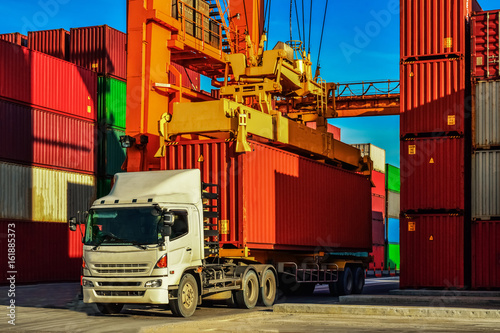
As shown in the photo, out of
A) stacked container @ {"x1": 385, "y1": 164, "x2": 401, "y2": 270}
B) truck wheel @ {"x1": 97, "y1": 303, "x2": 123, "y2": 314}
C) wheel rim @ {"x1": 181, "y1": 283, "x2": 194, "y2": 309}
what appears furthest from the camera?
stacked container @ {"x1": 385, "y1": 164, "x2": 401, "y2": 270}

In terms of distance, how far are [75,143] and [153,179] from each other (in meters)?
17.1

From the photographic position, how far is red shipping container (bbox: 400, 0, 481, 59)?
22656 millimetres

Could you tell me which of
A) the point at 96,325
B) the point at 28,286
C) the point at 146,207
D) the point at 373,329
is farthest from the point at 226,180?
the point at 28,286

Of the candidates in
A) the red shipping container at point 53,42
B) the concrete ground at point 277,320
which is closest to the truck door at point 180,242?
the concrete ground at point 277,320

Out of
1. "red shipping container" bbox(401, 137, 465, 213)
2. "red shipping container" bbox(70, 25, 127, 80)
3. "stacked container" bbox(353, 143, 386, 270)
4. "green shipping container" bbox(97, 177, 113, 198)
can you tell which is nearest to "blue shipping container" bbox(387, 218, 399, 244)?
"stacked container" bbox(353, 143, 386, 270)

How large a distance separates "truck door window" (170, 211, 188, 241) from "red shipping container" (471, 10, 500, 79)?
10.9 meters

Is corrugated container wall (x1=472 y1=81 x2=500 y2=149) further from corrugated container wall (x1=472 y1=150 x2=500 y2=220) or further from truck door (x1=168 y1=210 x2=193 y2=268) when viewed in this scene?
truck door (x1=168 y1=210 x2=193 y2=268)

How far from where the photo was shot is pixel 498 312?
14547 mm

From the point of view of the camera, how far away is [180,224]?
52.6 feet

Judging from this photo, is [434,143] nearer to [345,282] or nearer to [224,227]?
[345,282]

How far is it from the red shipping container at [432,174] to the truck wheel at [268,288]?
5514 millimetres

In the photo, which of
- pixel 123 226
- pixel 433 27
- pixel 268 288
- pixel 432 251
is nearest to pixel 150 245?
pixel 123 226

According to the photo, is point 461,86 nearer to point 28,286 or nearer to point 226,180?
A: point 226,180

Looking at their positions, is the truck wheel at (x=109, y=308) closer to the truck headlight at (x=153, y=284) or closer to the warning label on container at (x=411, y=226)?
the truck headlight at (x=153, y=284)
